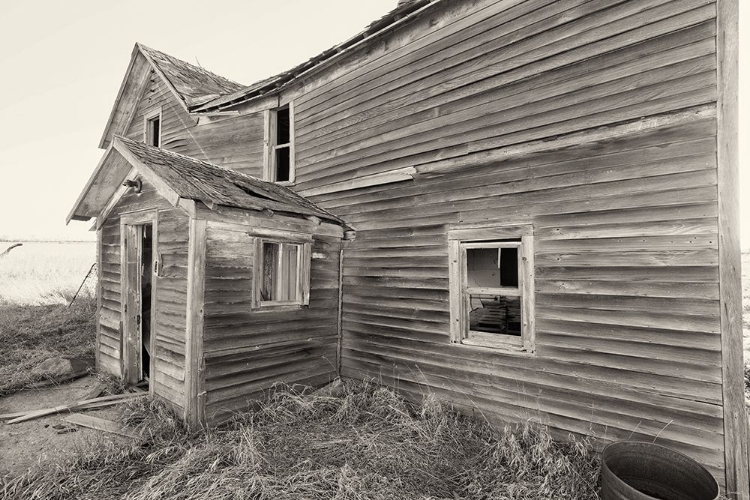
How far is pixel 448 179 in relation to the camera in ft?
18.9

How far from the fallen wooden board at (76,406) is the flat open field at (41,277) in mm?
9225

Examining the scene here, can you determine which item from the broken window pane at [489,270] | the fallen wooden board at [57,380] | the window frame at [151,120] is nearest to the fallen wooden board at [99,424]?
the fallen wooden board at [57,380]

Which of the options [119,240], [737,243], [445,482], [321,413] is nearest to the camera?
[737,243]

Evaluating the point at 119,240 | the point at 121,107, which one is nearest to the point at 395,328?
the point at 119,240

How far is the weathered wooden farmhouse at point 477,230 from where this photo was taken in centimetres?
388

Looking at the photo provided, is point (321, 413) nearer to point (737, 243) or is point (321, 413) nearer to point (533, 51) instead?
point (737, 243)

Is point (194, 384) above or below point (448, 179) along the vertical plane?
below

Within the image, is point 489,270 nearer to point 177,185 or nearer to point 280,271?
point 280,271

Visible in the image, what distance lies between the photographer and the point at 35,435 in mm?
5070

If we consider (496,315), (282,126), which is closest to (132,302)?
(282,126)

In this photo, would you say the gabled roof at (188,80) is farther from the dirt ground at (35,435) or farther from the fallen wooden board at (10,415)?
the fallen wooden board at (10,415)

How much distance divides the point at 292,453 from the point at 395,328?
2505 millimetres

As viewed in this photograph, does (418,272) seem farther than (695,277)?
Yes

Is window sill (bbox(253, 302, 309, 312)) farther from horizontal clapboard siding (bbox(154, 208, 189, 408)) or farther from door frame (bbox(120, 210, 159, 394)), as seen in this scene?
door frame (bbox(120, 210, 159, 394))
